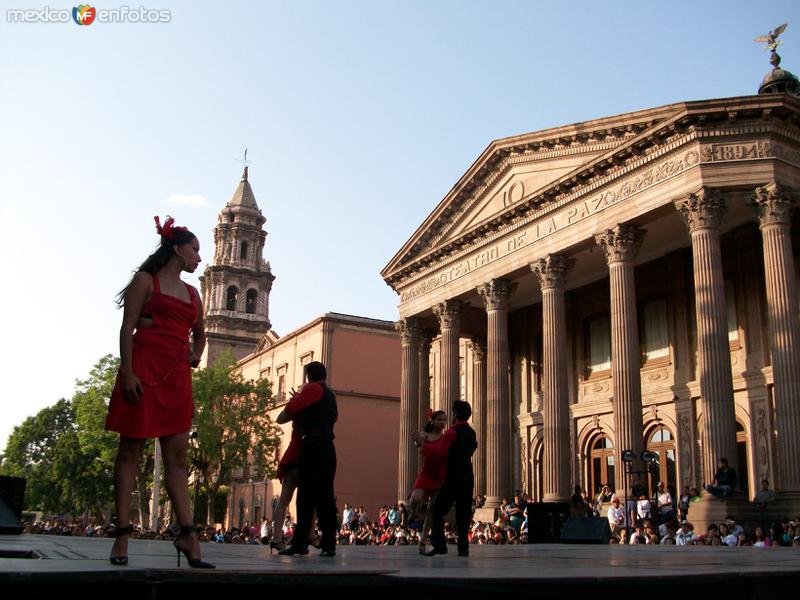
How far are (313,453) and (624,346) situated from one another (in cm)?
1803

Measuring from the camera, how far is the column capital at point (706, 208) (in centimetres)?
2255

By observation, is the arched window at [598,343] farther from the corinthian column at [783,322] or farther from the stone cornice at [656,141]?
the corinthian column at [783,322]

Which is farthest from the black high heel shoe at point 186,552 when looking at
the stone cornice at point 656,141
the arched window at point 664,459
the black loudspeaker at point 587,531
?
the arched window at point 664,459

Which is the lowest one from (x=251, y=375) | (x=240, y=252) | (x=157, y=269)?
(x=157, y=269)

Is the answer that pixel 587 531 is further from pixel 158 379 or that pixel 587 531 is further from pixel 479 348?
pixel 479 348

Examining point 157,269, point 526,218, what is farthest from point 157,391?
point 526,218

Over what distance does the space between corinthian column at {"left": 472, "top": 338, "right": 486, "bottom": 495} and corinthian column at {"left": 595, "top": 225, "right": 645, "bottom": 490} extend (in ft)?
30.0

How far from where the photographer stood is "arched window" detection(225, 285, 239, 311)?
240 feet

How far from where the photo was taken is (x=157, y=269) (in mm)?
5672

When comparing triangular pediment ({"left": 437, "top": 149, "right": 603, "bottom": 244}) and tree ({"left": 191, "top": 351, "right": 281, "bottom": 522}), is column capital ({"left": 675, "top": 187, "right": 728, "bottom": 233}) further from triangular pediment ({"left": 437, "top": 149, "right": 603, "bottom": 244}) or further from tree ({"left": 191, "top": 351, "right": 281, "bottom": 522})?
tree ({"left": 191, "top": 351, "right": 281, "bottom": 522})

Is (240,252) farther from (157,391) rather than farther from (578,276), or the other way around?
(157,391)

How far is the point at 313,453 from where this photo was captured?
772cm

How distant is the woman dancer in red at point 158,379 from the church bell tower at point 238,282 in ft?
215

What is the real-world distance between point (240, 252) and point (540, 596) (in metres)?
72.5
